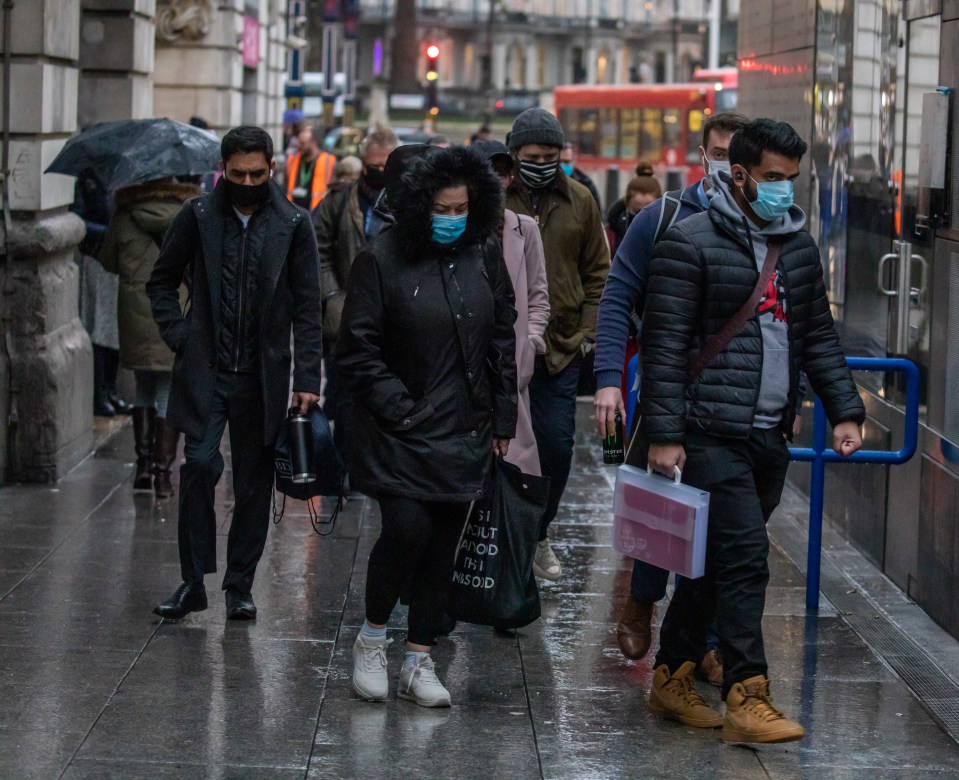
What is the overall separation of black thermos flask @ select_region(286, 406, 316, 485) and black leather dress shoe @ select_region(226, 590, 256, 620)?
0.55m

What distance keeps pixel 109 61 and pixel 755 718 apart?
30.6ft

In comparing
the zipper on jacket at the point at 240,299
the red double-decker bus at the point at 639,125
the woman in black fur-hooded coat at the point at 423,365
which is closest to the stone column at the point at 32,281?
the zipper on jacket at the point at 240,299

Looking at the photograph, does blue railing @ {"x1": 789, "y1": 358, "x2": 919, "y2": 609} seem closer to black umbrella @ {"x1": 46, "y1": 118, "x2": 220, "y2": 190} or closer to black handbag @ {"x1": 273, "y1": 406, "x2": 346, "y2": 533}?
black handbag @ {"x1": 273, "y1": 406, "x2": 346, "y2": 533}

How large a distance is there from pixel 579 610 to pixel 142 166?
3.33m

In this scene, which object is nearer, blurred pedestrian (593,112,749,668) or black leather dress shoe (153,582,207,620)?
blurred pedestrian (593,112,749,668)

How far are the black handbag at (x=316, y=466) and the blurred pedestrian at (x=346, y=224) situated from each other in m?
2.13

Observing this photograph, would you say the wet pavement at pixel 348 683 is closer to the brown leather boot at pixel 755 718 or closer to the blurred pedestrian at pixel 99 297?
the brown leather boot at pixel 755 718

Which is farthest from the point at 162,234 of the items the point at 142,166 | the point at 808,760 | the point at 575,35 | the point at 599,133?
the point at 575,35

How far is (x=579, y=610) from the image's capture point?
7168mm

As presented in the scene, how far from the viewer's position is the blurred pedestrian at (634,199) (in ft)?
38.4

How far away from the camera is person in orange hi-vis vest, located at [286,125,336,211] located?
53.6 feet

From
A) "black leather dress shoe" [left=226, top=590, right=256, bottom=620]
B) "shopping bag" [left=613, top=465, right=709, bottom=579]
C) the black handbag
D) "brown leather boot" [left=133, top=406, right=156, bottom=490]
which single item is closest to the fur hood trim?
"brown leather boot" [left=133, top=406, right=156, bottom=490]

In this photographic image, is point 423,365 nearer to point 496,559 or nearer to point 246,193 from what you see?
point 496,559

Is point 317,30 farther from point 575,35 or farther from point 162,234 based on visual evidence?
point 575,35
